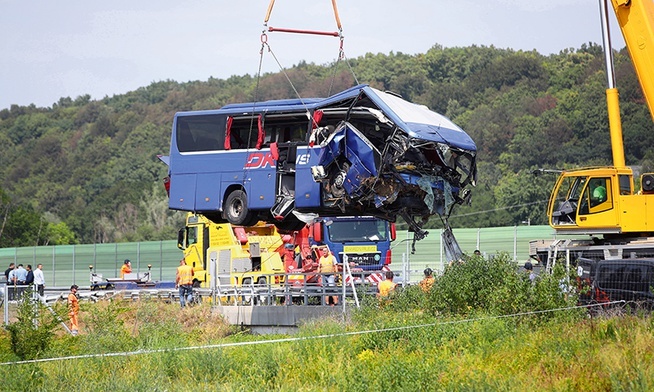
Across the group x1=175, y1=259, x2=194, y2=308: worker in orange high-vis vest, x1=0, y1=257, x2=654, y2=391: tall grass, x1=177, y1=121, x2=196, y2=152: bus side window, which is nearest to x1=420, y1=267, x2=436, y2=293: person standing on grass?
x1=0, y1=257, x2=654, y2=391: tall grass

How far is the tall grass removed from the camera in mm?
15664

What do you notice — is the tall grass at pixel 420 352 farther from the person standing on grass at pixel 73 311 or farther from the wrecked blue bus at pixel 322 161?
the person standing on grass at pixel 73 311

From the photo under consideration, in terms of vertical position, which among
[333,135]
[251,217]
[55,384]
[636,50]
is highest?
[636,50]

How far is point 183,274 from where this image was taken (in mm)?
30594

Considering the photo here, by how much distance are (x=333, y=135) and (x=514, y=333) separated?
664 centimetres

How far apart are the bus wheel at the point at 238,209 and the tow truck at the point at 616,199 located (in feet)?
23.7

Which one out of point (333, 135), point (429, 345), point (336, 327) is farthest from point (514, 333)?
point (333, 135)

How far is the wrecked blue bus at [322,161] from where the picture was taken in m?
23.1

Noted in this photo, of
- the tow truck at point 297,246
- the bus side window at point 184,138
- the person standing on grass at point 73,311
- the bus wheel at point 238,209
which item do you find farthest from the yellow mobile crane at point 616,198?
the person standing on grass at point 73,311

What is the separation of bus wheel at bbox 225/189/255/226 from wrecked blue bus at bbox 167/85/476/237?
1.0 inches

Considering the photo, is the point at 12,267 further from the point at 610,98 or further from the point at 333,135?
the point at 610,98

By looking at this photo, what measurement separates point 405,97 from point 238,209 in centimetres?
7882

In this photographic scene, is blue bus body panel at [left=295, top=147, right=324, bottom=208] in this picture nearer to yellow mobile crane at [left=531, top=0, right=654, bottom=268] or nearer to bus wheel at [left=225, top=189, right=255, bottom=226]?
bus wheel at [left=225, top=189, right=255, bottom=226]

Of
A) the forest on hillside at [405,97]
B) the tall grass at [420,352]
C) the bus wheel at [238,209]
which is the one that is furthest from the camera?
the forest on hillside at [405,97]
